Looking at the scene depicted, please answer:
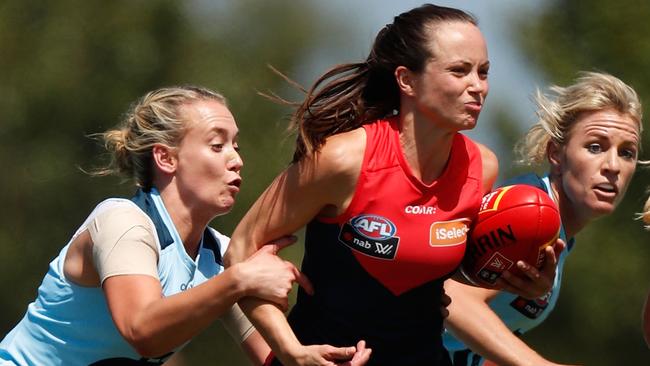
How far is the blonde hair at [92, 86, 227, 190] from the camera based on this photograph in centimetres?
523

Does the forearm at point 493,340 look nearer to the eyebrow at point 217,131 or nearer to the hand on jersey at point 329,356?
the hand on jersey at point 329,356

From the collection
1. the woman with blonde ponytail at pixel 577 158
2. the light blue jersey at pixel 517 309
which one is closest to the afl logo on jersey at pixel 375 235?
the woman with blonde ponytail at pixel 577 158

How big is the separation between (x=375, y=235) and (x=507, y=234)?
537 millimetres

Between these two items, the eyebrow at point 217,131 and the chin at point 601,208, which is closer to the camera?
the eyebrow at point 217,131

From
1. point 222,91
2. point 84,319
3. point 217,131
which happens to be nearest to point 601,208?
point 217,131

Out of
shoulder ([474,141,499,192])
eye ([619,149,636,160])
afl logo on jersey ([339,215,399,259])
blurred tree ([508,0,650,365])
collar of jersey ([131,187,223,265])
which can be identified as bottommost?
blurred tree ([508,0,650,365])

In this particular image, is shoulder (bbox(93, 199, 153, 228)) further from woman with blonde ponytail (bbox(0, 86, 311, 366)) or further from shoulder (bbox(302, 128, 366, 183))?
shoulder (bbox(302, 128, 366, 183))

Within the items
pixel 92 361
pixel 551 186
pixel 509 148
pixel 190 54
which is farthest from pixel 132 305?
pixel 190 54

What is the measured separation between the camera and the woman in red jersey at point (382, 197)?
4.55 meters

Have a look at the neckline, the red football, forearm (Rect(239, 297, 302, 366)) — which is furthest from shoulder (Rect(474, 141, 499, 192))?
forearm (Rect(239, 297, 302, 366))

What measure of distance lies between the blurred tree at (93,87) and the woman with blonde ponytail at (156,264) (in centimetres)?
893

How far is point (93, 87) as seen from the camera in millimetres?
15312

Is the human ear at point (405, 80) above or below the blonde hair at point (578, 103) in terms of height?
above

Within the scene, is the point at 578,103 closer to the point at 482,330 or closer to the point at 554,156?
the point at 554,156
